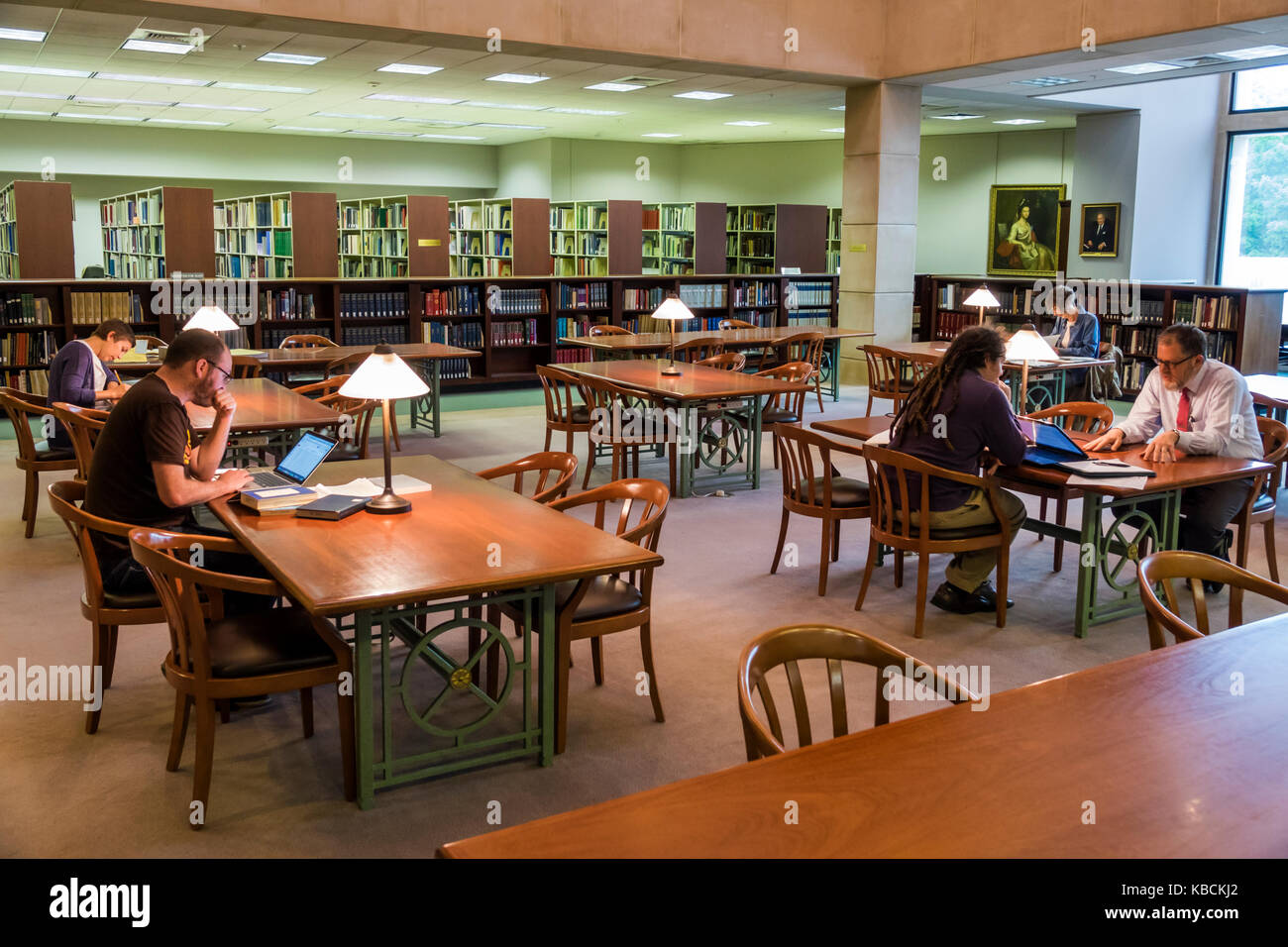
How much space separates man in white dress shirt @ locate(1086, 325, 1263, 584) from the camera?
15.5 ft

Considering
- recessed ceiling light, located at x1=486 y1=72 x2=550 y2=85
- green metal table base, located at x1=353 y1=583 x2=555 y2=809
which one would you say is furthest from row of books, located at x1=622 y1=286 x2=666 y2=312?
green metal table base, located at x1=353 y1=583 x2=555 y2=809

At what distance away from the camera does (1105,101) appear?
41.7 feet

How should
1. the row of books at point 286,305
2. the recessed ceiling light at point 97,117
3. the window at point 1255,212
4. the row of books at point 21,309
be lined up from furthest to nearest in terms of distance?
the recessed ceiling light at point 97,117 → the window at point 1255,212 → the row of books at point 286,305 → the row of books at point 21,309

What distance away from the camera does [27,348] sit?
933 cm

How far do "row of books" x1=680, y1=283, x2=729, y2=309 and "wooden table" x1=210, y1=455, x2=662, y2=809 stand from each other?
8816 mm

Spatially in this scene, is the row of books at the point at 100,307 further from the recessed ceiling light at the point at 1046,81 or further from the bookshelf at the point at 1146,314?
the bookshelf at the point at 1146,314

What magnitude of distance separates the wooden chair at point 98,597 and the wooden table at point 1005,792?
2166 mm

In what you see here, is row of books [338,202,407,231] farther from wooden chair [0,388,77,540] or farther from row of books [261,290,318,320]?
wooden chair [0,388,77,540]

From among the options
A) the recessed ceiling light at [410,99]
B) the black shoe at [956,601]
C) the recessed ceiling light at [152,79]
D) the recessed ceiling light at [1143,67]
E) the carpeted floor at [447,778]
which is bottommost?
the carpeted floor at [447,778]

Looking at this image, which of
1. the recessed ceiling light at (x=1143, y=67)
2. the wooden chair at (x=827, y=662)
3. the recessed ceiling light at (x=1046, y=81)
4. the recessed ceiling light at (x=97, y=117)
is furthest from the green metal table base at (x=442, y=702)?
the recessed ceiling light at (x=97, y=117)

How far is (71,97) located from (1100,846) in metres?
15.0

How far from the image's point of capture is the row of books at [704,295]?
12312 millimetres

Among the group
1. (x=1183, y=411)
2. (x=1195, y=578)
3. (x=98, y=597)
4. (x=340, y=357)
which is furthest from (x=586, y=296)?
(x=1195, y=578)
